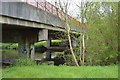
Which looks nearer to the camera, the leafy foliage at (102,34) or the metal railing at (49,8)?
the leafy foliage at (102,34)

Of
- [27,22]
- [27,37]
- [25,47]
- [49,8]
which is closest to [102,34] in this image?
[27,22]

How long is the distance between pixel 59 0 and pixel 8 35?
26.9ft

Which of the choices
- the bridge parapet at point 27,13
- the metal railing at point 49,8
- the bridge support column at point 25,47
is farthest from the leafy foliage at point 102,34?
the bridge support column at point 25,47

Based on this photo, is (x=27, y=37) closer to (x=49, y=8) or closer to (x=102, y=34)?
(x=49, y=8)

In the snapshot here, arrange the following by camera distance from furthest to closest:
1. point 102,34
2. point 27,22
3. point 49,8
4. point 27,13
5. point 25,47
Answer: point 25,47
point 49,8
point 27,22
point 102,34
point 27,13

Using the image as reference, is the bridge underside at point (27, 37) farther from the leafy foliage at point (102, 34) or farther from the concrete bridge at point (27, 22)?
the leafy foliage at point (102, 34)

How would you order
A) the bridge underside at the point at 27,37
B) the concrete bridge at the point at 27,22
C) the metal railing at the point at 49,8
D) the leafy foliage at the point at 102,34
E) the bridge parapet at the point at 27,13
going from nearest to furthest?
the bridge parapet at the point at 27,13, the concrete bridge at the point at 27,22, the leafy foliage at the point at 102,34, the metal railing at the point at 49,8, the bridge underside at the point at 27,37

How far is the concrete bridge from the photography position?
1366 cm

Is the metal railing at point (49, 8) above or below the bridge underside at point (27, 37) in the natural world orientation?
above

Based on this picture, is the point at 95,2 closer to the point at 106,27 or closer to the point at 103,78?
the point at 106,27

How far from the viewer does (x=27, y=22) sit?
54.3ft

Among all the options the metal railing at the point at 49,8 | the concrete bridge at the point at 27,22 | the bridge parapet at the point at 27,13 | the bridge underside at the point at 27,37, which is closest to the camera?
the bridge parapet at the point at 27,13

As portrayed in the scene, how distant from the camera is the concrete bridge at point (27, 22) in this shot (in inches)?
538

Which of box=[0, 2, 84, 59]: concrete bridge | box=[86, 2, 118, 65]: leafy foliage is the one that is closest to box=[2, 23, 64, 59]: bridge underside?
box=[0, 2, 84, 59]: concrete bridge
